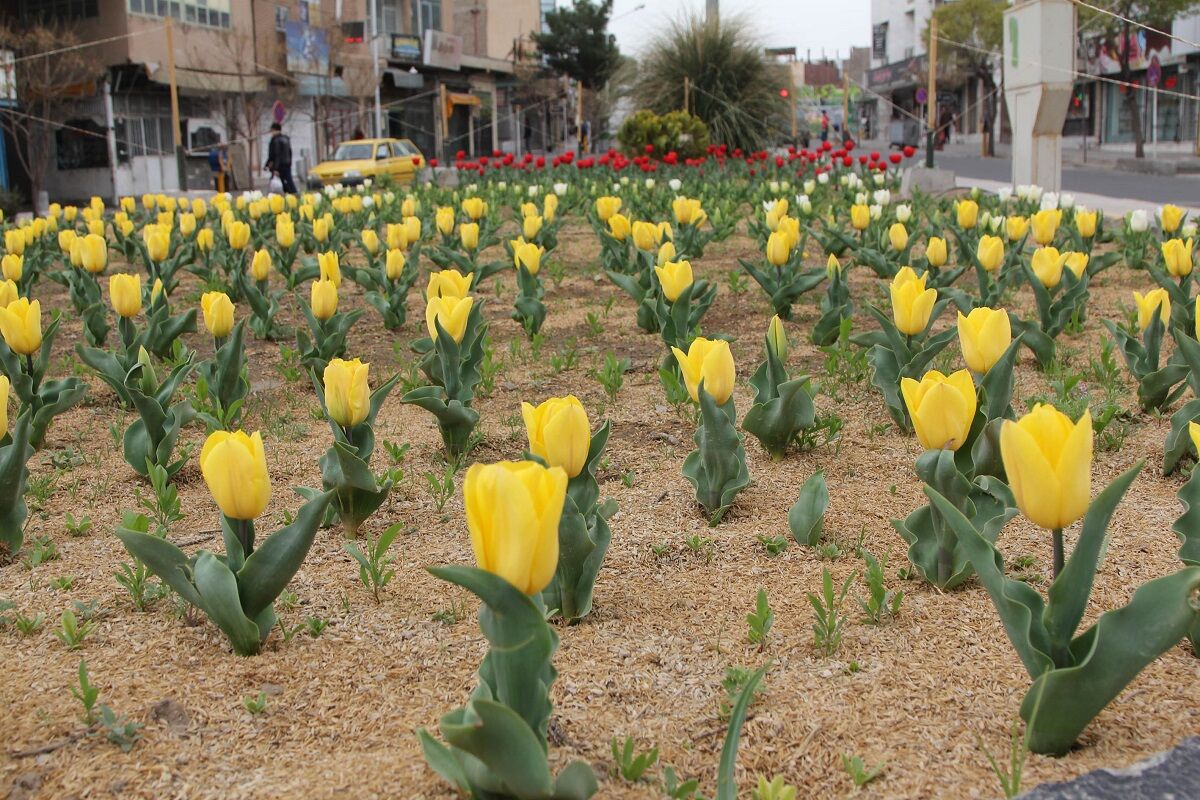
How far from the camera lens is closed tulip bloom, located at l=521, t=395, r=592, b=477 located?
209 centimetres

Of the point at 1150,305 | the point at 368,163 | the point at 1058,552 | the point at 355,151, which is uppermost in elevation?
the point at 355,151

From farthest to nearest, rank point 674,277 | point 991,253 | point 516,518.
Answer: point 991,253 → point 674,277 → point 516,518

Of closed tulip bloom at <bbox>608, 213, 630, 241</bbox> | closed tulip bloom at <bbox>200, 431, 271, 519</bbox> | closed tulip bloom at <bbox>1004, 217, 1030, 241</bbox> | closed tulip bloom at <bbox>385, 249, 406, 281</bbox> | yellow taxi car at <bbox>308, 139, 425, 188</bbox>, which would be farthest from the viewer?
yellow taxi car at <bbox>308, 139, 425, 188</bbox>

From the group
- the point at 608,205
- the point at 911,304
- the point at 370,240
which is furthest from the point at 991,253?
the point at 370,240

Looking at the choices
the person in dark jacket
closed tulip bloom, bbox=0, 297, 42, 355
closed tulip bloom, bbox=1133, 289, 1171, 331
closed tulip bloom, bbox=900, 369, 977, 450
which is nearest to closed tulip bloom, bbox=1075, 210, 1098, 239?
closed tulip bloom, bbox=1133, 289, 1171, 331

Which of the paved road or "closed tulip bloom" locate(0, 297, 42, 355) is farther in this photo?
the paved road

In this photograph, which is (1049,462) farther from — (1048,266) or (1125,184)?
(1125,184)

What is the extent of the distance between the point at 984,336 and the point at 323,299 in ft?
8.23

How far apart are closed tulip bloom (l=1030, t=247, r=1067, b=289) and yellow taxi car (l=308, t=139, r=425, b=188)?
1813cm

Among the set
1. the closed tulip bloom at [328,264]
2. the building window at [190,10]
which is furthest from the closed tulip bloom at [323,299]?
the building window at [190,10]

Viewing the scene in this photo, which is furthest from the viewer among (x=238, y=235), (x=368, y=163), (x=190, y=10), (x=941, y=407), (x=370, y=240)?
(x=190, y=10)

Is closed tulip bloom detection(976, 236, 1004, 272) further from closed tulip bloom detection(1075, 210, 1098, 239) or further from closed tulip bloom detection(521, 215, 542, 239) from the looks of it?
closed tulip bloom detection(521, 215, 542, 239)

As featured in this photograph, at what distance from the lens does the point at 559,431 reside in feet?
6.89

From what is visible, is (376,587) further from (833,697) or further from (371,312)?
(371,312)
